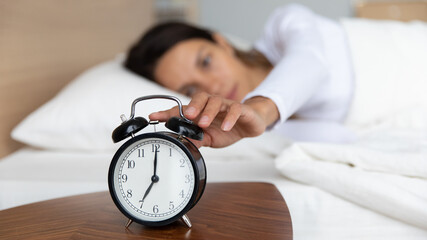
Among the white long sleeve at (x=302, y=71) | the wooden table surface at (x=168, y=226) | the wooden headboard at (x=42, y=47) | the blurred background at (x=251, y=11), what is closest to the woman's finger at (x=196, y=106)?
the wooden table surface at (x=168, y=226)

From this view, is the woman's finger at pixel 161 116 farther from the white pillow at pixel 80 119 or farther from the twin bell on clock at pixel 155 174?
the white pillow at pixel 80 119

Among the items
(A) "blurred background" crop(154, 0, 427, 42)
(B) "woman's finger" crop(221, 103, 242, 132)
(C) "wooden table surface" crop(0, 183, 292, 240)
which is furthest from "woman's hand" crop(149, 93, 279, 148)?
(A) "blurred background" crop(154, 0, 427, 42)

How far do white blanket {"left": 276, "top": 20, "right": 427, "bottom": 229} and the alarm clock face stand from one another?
1.32ft

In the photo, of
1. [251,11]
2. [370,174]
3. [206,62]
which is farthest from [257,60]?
[251,11]

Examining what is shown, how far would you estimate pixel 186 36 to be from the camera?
5.94ft

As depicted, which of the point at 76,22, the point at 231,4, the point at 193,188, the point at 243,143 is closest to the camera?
the point at 193,188

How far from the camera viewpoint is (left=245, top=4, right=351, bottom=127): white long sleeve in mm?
1156

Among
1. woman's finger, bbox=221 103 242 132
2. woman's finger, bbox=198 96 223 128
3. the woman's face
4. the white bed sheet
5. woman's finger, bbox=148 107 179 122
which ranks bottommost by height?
the white bed sheet

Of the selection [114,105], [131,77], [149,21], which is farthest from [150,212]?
[149,21]

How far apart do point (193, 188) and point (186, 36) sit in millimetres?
1154

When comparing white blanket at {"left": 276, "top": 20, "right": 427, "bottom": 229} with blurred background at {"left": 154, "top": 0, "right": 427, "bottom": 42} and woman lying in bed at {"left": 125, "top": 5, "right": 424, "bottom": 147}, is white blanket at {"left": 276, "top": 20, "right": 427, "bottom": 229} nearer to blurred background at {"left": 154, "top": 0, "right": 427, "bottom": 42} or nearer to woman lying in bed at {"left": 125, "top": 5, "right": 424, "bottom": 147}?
woman lying in bed at {"left": 125, "top": 5, "right": 424, "bottom": 147}

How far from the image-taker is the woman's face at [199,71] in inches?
67.2

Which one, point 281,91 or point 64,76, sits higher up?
point 281,91

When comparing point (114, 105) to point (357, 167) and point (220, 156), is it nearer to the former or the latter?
point (220, 156)
